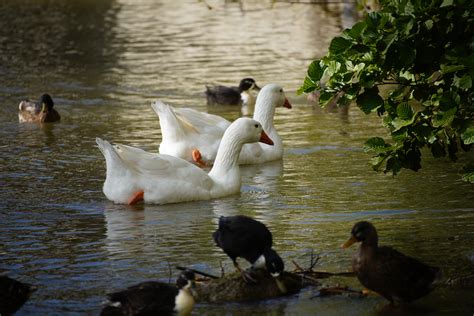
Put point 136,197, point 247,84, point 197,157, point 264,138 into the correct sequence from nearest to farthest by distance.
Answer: point 136,197, point 264,138, point 197,157, point 247,84

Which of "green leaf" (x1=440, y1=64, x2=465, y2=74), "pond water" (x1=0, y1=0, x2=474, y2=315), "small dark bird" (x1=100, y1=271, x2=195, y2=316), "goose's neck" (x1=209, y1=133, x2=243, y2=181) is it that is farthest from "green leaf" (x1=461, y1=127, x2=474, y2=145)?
"goose's neck" (x1=209, y1=133, x2=243, y2=181)

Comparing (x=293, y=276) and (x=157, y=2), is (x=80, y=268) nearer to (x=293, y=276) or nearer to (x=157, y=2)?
(x=293, y=276)

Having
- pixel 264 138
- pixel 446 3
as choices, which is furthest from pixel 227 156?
pixel 446 3

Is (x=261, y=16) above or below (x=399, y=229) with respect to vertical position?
above

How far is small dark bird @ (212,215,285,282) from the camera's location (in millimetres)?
8195

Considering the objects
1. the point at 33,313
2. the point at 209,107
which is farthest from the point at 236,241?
the point at 209,107

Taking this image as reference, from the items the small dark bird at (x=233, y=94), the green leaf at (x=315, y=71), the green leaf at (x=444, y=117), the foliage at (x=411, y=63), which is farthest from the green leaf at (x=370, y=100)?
the small dark bird at (x=233, y=94)

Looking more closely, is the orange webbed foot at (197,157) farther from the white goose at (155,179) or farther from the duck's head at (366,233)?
the duck's head at (366,233)

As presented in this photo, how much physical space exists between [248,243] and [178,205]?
3413 mm

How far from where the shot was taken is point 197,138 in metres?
13.9

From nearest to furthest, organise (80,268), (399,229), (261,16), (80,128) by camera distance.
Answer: (80,268) < (399,229) < (80,128) < (261,16)

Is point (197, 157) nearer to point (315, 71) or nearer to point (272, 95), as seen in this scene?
point (272, 95)

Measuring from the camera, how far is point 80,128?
1650 centimetres

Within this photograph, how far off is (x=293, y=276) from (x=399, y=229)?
1942 millimetres
